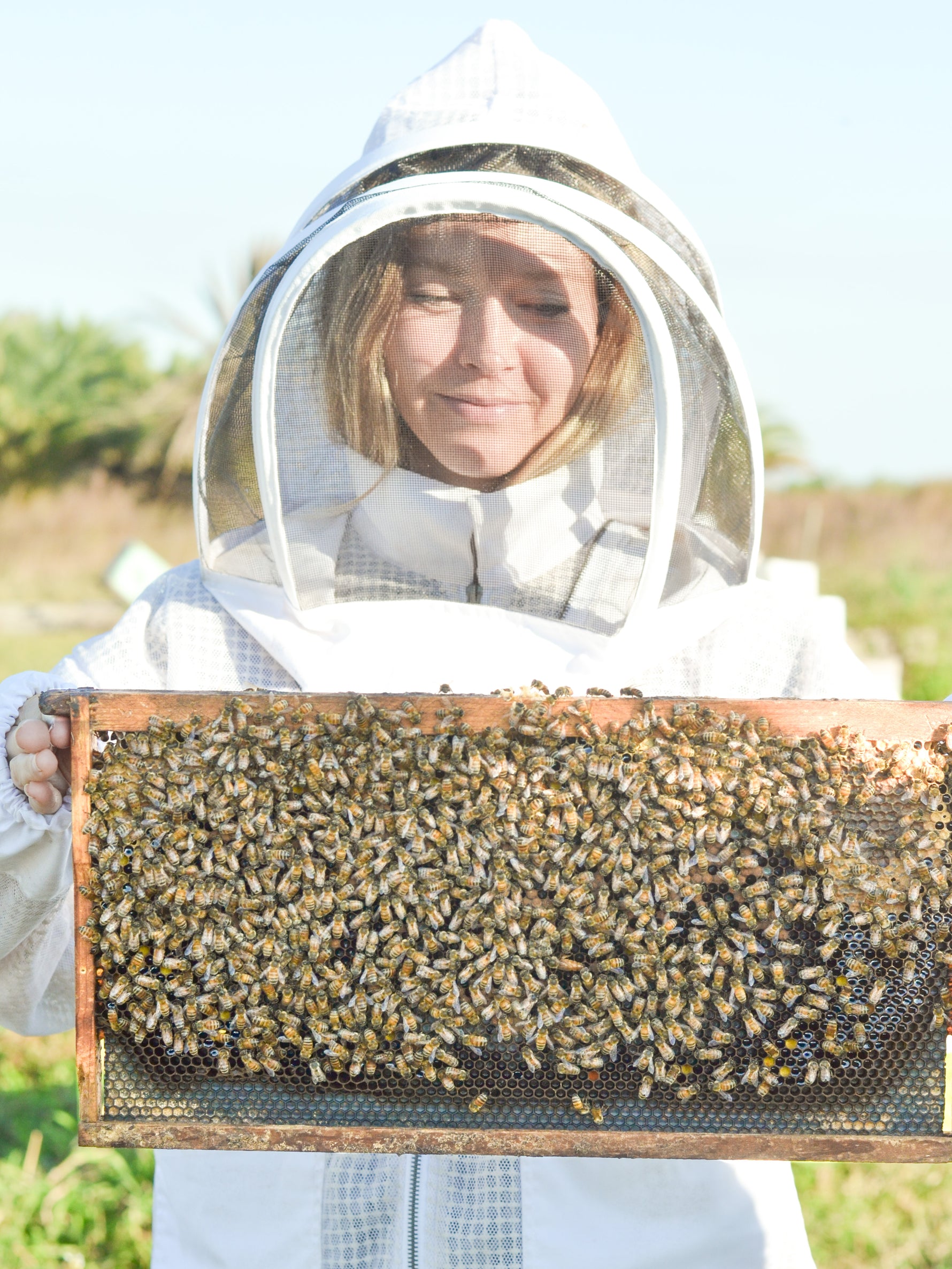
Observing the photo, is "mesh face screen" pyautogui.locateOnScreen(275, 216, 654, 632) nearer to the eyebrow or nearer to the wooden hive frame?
the eyebrow

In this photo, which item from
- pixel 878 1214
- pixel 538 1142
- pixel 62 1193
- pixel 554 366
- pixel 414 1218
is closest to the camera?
pixel 538 1142

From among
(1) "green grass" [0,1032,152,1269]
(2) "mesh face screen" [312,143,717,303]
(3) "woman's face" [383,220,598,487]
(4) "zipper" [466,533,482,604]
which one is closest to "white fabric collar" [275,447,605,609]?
(4) "zipper" [466,533,482,604]

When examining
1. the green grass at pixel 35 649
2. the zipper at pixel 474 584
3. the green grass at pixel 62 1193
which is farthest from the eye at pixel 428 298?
the green grass at pixel 35 649

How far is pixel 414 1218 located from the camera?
2.45m

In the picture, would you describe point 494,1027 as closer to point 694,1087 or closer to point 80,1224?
point 694,1087

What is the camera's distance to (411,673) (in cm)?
250

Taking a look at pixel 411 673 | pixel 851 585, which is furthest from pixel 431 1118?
pixel 851 585

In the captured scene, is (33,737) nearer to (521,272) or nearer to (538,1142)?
(538,1142)

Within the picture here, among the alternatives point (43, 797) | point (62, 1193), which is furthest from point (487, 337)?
point (62, 1193)

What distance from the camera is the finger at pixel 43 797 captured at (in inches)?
87.4

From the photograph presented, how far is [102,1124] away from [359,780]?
0.78 metres

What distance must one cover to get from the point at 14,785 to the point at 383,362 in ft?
4.03

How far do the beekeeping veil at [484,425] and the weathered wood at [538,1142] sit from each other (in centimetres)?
90

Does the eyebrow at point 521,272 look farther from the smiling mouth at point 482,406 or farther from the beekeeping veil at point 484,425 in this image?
the smiling mouth at point 482,406
